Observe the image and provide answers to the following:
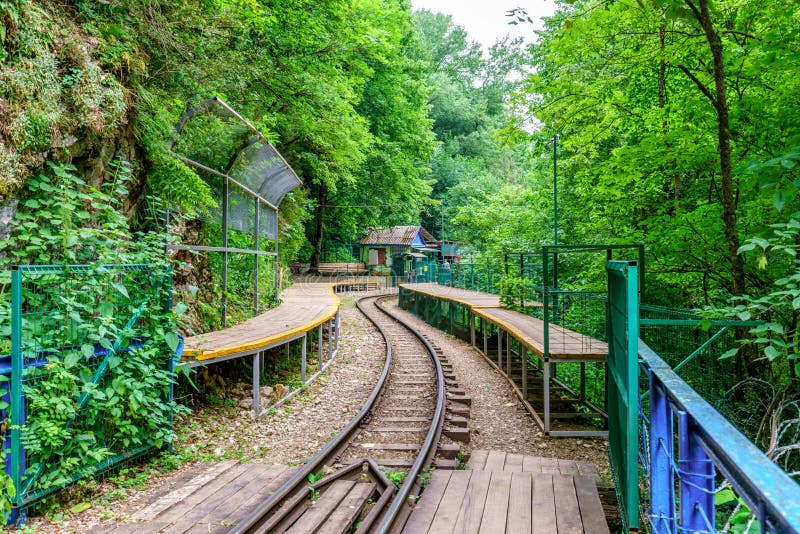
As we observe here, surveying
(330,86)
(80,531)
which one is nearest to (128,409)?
(80,531)

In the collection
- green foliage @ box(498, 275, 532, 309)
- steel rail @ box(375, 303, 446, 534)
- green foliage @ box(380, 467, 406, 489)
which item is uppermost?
green foliage @ box(498, 275, 532, 309)

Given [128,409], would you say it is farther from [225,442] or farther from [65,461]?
[225,442]

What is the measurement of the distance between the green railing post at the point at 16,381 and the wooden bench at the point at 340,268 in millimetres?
30848

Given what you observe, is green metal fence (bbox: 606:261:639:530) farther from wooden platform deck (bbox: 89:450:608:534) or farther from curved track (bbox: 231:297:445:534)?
curved track (bbox: 231:297:445:534)

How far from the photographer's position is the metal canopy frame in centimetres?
696

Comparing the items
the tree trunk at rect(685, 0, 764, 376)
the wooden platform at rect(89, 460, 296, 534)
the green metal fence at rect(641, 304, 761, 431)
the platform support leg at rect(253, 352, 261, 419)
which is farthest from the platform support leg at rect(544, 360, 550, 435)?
the platform support leg at rect(253, 352, 261, 419)

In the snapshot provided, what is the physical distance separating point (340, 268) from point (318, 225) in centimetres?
429

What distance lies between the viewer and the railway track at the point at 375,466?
3.88 meters

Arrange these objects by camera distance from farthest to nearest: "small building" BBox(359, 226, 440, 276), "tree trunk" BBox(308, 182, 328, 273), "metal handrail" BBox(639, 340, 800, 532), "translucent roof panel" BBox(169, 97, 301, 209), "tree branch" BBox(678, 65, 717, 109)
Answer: "small building" BBox(359, 226, 440, 276) < "tree trunk" BBox(308, 182, 328, 273) < "translucent roof panel" BBox(169, 97, 301, 209) < "tree branch" BBox(678, 65, 717, 109) < "metal handrail" BBox(639, 340, 800, 532)

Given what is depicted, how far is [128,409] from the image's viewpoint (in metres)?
4.51

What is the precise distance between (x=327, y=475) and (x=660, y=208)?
6.22 m

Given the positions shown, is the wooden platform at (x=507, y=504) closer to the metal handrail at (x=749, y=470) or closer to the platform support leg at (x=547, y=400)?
the platform support leg at (x=547, y=400)

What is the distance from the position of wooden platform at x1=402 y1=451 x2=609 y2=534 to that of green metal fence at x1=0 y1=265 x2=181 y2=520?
2647 millimetres

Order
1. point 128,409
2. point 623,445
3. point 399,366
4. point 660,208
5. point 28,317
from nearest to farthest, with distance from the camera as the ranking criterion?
point 623,445, point 28,317, point 128,409, point 660,208, point 399,366
